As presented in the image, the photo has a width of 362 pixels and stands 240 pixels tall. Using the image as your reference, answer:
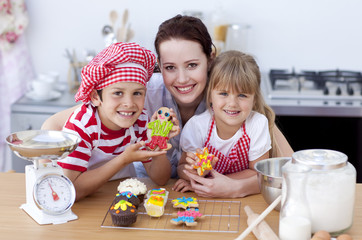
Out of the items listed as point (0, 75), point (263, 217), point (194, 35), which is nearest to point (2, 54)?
point (0, 75)

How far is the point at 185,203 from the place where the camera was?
5.72 feet

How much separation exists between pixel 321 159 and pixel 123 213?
577 millimetres

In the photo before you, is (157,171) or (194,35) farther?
(194,35)

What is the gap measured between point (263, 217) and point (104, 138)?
66 cm

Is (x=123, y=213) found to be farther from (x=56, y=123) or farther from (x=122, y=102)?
(x=56, y=123)

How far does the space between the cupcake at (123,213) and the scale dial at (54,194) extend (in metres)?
0.14

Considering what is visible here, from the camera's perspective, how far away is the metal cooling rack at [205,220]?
5.33 ft

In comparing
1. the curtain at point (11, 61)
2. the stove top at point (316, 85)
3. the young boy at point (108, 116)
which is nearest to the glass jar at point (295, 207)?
the young boy at point (108, 116)

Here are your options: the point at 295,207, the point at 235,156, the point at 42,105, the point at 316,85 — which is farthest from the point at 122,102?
the point at 316,85

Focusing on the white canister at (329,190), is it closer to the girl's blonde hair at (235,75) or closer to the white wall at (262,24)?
the girl's blonde hair at (235,75)

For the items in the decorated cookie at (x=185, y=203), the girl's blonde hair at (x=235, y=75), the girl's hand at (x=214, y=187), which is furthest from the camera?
the girl's blonde hair at (x=235, y=75)

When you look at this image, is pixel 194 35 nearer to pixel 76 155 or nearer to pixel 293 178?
pixel 76 155

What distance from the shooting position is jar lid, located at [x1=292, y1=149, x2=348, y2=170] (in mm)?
1501

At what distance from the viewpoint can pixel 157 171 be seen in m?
1.96
